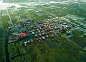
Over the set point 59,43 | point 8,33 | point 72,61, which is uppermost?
point 8,33

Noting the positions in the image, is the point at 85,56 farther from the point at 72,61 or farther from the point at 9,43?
the point at 9,43

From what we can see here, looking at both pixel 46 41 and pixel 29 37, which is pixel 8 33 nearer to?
pixel 29 37

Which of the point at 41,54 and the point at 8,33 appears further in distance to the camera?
the point at 8,33

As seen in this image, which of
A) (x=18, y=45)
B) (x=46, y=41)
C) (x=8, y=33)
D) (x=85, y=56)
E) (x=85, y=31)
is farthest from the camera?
(x=85, y=31)

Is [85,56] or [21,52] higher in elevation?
[21,52]

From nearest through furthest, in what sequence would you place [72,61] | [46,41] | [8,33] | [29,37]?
[72,61] < [46,41] < [29,37] < [8,33]

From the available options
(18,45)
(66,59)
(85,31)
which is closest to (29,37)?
(18,45)

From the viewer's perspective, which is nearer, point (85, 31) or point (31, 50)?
point (31, 50)

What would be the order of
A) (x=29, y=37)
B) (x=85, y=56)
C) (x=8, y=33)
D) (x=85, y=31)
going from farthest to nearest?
(x=85, y=31) → (x=8, y=33) → (x=29, y=37) → (x=85, y=56)

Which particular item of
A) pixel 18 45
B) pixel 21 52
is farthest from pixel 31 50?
pixel 18 45
